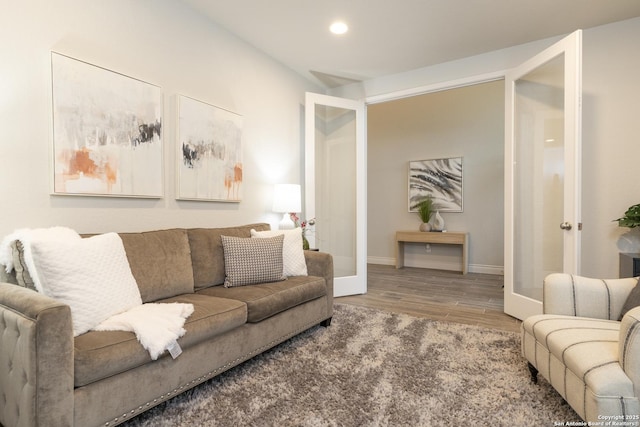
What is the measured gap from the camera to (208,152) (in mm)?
2994

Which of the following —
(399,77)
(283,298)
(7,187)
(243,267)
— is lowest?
(283,298)

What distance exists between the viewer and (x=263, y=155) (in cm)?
368

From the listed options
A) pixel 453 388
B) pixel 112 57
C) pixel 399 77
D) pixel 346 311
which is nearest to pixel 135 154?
pixel 112 57

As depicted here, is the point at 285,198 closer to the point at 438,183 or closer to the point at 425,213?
the point at 425,213

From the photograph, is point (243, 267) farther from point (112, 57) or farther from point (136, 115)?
point (112, 57)

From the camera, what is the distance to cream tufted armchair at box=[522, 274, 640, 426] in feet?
4.15

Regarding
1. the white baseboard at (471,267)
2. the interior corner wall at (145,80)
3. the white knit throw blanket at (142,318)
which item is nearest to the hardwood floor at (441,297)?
the white baseboard at (471,267)

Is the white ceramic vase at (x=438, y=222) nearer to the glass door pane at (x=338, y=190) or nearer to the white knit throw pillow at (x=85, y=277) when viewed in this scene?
the glass door pane at (x=338, y=190)

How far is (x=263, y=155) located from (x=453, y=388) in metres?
2.78

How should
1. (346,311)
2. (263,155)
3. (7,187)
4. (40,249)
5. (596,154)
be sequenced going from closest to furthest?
(40,249) < (7,187) < (596,154) < (346,311) < (263,155)

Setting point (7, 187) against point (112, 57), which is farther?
point (112, 57)

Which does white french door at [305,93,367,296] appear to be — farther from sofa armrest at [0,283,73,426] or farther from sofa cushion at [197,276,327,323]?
sofa armrest at [0,283,73,426]

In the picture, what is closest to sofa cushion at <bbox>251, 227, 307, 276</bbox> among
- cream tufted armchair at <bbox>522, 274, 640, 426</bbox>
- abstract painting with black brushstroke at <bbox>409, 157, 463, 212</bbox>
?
cream tufted armchair at <bbox>522, 274, 640, 426</bbox>

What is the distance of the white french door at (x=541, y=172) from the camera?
103 inches
